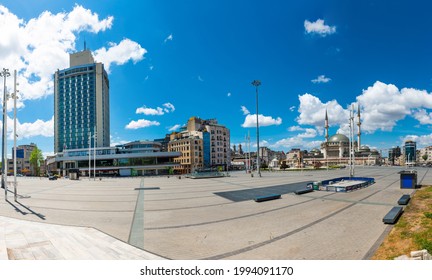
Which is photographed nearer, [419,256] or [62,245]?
[419,256]

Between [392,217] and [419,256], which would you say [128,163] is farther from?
[419,256]

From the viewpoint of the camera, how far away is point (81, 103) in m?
117

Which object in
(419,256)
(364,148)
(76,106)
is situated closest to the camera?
(419,256)

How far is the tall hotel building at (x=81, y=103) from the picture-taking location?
116 meters

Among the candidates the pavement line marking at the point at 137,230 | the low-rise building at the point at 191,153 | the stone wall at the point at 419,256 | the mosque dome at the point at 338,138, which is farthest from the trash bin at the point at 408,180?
the mosque dome at the point at 338,138

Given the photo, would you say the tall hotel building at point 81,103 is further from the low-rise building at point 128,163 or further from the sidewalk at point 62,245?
the sidewalk at point 62,245

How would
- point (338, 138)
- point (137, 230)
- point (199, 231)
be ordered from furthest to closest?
point (338, 138)
point (137, 230)
point (199, 231)

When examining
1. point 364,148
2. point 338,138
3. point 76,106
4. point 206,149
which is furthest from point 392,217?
point 364,148

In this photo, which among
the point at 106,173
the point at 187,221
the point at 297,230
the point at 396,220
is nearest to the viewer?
the point at 297,230

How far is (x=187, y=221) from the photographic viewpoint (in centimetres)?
1121

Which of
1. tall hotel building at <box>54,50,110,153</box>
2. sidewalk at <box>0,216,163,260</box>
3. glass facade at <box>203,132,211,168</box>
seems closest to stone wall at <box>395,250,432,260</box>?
sidewalk at <box>0,216,163,260</box>

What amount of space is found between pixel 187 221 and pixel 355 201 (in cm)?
1119

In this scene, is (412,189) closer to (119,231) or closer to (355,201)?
(355,201)
